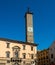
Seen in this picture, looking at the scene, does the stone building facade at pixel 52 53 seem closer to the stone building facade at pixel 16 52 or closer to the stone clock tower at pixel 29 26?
the stone clock tower at pixel 29 26

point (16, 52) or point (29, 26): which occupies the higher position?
point (29, 26)

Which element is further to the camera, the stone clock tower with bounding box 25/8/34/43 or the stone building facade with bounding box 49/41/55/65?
the stone clock tower with bounding box 25/8/34/43

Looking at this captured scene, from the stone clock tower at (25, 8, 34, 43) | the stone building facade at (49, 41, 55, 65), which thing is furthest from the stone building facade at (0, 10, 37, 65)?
the stone clock tower at (25, 8, 34, 43)

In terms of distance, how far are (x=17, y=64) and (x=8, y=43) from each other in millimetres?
6910

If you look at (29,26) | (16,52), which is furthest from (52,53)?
(16,52)

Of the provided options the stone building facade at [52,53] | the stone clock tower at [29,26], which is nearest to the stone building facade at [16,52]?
the stone building facade at [52,53]

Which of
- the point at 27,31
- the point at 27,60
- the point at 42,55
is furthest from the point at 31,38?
the point at 27,60

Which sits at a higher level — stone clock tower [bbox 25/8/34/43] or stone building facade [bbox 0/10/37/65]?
stone clock tower [bbox 25/8/34/43]

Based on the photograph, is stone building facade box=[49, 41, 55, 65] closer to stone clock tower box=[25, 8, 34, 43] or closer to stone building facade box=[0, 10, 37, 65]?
stone clock tower box=[25, 8, 34, 43]

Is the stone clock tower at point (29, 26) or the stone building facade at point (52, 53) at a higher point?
the stone clock tower at point (29, 26)

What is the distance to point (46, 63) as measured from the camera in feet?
267

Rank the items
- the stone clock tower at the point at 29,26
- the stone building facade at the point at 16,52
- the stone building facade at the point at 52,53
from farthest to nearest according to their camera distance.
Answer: the stone clock tower at the point at 29,26 < the stone building facade at the point at 52,53 < the stone building facade at the point at 16,52

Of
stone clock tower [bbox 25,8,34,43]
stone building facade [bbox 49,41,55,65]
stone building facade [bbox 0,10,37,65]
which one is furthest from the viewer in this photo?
stone clock tower [bbox 25,8,34,43]

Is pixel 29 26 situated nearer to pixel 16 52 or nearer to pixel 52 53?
pixel 52 53
